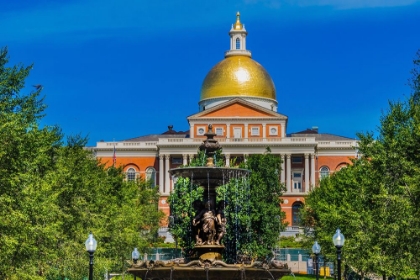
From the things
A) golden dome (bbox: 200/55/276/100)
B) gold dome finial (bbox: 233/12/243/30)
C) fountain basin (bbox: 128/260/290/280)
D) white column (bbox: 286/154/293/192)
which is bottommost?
fountain basin (bbox: 128/260/290/280)

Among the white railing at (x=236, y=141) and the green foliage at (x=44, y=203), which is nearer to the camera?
the green foliage at (x=44, y=203)

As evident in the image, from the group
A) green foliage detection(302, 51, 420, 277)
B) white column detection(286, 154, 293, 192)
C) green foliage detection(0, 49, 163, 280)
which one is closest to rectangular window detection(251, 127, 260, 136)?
white column detection(286, 154, 293, 192)

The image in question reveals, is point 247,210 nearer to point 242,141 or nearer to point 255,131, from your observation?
point 242,141

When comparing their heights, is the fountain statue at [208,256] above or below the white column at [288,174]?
below

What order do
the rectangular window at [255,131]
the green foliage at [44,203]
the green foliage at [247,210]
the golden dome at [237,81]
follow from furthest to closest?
1. the golden dome at [237,81]
2. the rectangular window at [255,131]
3. the green foliage at [247,210]
4. the green foliage at [44,203]

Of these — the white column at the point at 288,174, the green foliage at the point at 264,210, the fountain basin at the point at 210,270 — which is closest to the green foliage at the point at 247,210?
the green foliage at the point at 264,210

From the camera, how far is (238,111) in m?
122

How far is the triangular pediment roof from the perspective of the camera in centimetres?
12162

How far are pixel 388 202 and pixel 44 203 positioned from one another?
16.0 meters

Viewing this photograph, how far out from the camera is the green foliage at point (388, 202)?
1427 inches

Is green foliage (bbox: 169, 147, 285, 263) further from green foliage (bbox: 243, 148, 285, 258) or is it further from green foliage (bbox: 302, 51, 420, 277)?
green foliage (bbox: 302, 51, 420, 277)

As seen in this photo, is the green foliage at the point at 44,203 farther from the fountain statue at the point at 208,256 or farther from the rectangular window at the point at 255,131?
the rectangular window at the point at 255,131

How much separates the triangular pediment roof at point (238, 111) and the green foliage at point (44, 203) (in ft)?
207

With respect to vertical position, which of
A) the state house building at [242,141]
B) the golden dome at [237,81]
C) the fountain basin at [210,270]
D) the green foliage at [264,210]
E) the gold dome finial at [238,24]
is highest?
the gold dome finial at [238,24]
